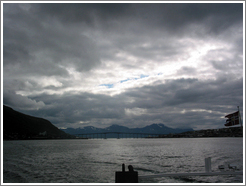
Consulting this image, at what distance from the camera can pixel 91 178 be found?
3056 cm

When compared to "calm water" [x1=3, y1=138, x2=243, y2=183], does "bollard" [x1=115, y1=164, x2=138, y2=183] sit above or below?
above

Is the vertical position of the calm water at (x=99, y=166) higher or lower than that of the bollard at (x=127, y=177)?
lower

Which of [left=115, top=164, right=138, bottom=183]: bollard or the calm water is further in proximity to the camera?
the calm water

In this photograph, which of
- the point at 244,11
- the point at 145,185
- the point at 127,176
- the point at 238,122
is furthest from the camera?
the point at 238,122

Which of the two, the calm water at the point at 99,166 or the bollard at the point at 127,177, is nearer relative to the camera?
the bollard at the point at 127,177

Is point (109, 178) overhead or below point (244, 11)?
below

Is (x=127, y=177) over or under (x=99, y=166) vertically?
over

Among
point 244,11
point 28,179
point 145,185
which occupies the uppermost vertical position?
point 244,11

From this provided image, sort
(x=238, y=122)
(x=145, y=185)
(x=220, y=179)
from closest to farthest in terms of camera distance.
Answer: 1. (x=145, y=185)
2. (x=238, y=122)
3. (x=220, y=179)

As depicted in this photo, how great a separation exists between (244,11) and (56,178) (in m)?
31.0

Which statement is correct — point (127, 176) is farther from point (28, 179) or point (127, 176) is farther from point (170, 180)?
point (28, 179)

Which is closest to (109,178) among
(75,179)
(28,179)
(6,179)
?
(75,179)

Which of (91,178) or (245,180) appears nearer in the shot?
(245,180)

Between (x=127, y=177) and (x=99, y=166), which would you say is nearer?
(x=127, y=177)
